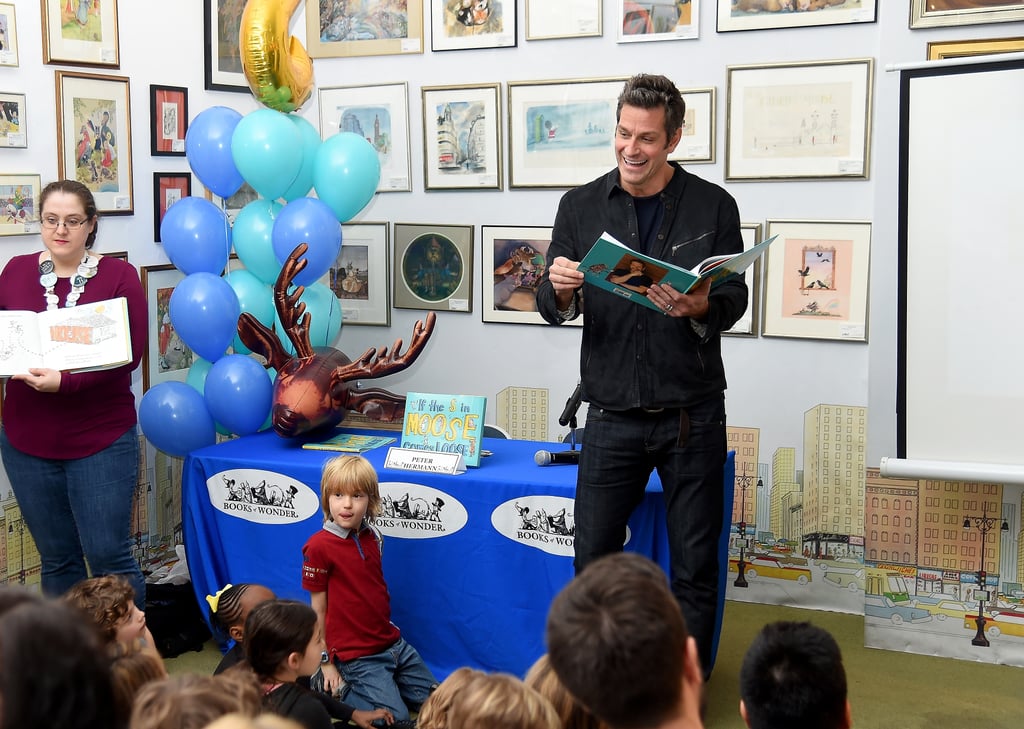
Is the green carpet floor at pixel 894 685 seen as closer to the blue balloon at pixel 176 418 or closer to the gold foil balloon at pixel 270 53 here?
the blue balloon at pixel 176 418

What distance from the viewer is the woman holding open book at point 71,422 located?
325cm

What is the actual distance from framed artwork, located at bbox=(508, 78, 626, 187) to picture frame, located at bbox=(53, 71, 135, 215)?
156cm

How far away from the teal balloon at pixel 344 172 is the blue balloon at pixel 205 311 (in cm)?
51

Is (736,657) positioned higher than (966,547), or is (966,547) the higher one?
(966,547)

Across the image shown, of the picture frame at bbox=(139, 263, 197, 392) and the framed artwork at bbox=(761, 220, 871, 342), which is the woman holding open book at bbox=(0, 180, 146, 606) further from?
the framed artwork at bbox=(761, 220, 871, 342)

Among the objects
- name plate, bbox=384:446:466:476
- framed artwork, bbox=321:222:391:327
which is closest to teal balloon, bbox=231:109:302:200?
framed artwork, bbox=321:222:391:327

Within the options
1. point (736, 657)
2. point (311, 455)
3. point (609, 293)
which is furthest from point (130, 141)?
point (736, 657)

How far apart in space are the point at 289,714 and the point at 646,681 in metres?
1.26

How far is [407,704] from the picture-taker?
3.47 meters

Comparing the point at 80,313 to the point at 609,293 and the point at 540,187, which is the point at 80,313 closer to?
the point at 609,293

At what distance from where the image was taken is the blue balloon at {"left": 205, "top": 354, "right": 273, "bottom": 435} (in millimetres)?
3889

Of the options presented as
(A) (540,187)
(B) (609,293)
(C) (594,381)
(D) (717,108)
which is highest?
(D) (717,108)

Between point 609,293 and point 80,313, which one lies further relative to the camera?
point 80,313

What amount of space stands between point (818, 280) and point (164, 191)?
2666mm
